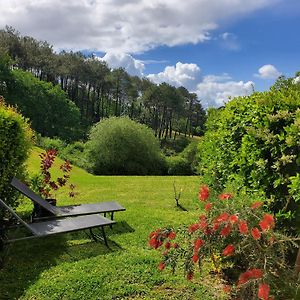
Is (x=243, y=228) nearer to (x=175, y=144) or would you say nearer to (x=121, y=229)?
(x=121, y=229)

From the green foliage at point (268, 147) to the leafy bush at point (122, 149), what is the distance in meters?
29.3

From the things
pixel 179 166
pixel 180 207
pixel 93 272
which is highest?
pixel 93 272

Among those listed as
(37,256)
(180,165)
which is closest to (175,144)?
Answer: (180,165)

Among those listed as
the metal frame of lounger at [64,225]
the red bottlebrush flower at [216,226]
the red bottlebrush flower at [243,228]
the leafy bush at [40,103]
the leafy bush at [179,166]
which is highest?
the leafy bush at [40,103]

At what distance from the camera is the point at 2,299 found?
14.0ft

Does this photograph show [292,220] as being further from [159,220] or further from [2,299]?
[159,220]

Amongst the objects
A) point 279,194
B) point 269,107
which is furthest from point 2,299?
point 269,107

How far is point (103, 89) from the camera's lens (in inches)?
2512

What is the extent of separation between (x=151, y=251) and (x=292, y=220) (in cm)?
261

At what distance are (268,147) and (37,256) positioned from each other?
403cm

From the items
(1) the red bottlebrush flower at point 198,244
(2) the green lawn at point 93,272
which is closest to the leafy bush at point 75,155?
(2) the green lawn at point 93,272

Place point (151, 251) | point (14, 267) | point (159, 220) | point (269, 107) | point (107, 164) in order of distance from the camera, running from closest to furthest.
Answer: point (269, 107)
point (14, 267)
point (151, 251)
point (159, 220)
point (107, 164)

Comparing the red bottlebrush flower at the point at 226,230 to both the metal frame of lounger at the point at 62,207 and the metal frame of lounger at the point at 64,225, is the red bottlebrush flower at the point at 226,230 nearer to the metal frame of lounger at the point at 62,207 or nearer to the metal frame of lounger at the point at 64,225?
the metal frame of lounger at the point at 64,225

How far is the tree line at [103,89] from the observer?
5400cm
